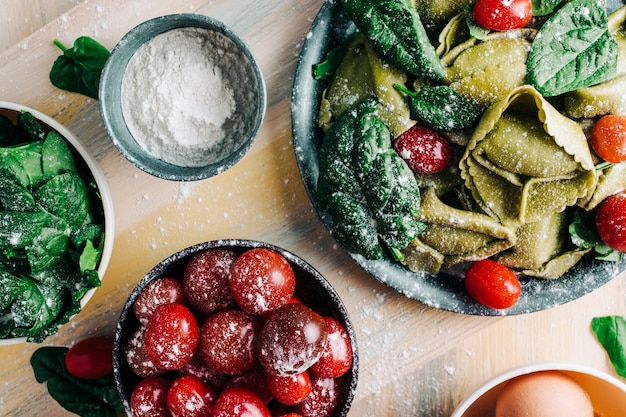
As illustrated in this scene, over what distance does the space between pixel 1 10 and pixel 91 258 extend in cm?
57

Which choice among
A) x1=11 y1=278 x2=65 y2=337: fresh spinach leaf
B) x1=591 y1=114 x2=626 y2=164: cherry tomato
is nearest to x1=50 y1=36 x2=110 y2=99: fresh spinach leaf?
x1=11 y1=278 x2=65 y2=337: fresh spinach leaf

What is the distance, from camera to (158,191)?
1.25 metres

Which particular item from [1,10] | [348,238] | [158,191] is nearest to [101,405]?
[158,191]

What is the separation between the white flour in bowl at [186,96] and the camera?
1138 millimetres

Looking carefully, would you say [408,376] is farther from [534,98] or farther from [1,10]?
[1,10]

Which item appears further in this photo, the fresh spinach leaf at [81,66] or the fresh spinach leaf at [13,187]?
the fresh spinach leaf at [81,66]

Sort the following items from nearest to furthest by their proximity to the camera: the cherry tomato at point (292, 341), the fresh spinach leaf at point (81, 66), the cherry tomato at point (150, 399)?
the cherry tomato at point (292, 341)
the cherry tomato at point (150, 399)
the fresh spinach leaf at point (81, 66)

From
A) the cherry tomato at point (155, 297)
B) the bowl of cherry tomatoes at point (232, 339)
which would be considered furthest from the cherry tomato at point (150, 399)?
the cherry tomato at point (155, 297)

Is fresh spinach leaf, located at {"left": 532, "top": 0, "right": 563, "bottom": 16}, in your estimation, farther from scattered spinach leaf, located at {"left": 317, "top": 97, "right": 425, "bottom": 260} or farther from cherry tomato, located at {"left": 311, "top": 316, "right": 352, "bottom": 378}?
cherry tomato, located at {"left": 311, "top": 316, "right": 352, "bottom": 378}

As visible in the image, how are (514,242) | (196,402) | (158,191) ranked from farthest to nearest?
(158,191) < (514,242) < (196,402)

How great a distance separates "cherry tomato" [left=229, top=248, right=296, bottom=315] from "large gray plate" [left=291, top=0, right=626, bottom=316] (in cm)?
15

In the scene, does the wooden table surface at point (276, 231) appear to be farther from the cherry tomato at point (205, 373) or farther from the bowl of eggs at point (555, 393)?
the cherry tomato at point (205, 373)

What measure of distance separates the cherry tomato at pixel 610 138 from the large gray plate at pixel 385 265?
0.69 ft

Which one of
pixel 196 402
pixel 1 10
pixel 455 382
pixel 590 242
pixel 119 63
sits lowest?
pixel 455 382
